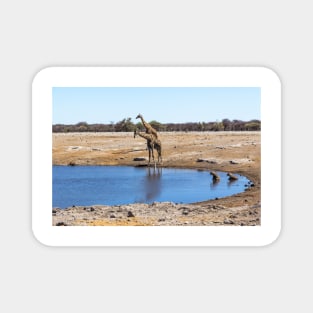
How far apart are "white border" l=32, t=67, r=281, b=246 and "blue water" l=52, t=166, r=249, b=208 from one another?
24 centimetres

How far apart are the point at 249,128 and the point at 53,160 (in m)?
1.86

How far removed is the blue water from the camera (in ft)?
21.7

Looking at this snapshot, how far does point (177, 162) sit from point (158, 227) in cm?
77

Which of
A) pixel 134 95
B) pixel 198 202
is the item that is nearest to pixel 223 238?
pixel 198 202

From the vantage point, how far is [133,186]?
672 centimetres
